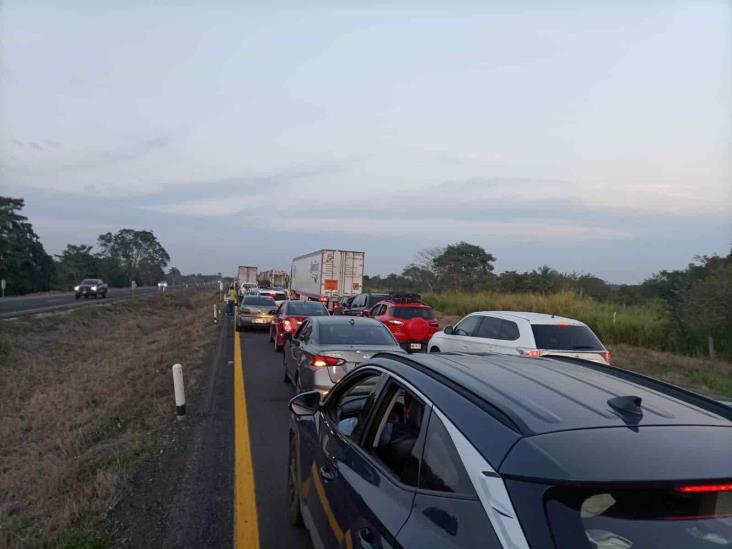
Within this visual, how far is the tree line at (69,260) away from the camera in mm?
67625

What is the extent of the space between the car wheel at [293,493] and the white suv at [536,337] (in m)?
5.01

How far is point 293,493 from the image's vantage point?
5211mm

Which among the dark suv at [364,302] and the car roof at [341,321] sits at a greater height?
the car roof at [341,321]

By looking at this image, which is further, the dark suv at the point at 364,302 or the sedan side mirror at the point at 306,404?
the dark suv at the point at 364,302

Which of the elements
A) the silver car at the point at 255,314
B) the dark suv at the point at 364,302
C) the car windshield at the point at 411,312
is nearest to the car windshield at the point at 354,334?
the car windshield at the point at 411,312

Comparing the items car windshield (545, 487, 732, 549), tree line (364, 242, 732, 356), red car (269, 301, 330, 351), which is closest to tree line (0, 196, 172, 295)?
tree line (364, 242, 732, 356)

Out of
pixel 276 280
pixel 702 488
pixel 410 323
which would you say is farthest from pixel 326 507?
pixel 276 280

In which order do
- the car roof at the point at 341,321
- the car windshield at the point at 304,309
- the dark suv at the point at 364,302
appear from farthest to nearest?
1. the dark suv at the point at 364,302
2. the car windshield at the point at 304,309
3. the car roof at the point at 341,321

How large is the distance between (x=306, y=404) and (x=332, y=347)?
12.9 feet

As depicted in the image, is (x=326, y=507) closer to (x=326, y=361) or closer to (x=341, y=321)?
(x=326, y=361)

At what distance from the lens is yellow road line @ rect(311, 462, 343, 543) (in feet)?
11.0

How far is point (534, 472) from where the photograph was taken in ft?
7.06

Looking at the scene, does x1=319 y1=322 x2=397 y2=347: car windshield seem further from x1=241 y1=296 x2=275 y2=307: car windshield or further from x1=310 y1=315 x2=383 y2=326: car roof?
x1=241 y1=296 x2=275 y2=307: car windshield

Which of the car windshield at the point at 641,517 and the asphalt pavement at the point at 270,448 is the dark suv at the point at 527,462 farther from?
the asphalt pavement at the point at 270,448
